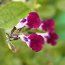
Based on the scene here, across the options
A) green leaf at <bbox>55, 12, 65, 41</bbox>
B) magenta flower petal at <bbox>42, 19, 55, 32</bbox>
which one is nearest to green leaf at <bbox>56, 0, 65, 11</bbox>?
green leaf at <bbox>55, 12, 65, 41</bbox>

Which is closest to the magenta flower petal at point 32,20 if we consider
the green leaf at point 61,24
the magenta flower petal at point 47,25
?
the magenta flower petal at point 47,25

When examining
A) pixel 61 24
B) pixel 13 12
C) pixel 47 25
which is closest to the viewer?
pixel 13 12

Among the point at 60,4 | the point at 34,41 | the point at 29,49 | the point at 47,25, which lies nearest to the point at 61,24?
the point at 60,4

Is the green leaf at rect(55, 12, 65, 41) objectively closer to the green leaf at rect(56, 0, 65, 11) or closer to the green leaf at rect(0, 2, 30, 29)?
the green leaf at rect(56, 0, 65, 11)

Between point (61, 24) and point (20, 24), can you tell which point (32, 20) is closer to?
point (20, 24)

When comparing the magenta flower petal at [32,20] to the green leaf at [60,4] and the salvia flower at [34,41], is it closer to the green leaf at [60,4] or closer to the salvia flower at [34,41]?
the salvia flower at [34,41]

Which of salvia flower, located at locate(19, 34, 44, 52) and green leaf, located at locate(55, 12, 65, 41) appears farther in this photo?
green leaf, located at locate(55, 12, 65, 41)

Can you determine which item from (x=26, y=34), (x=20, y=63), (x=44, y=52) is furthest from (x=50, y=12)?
(x=26, y=34)

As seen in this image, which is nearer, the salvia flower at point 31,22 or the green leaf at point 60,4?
the salvia flower at point 31,22
